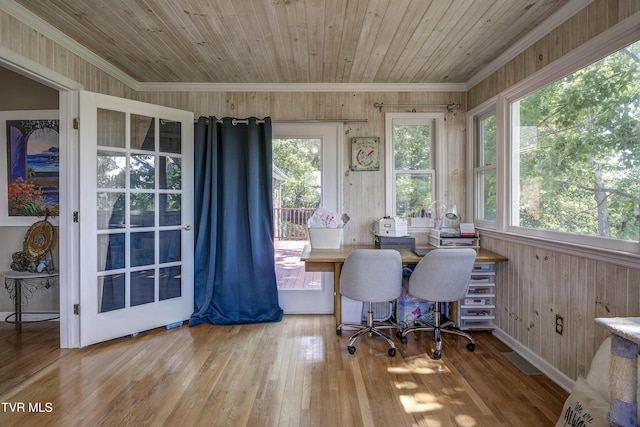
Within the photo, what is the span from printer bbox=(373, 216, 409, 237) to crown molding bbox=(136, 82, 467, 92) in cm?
140

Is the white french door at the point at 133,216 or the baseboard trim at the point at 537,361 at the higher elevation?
the white french door at the point at 133,216

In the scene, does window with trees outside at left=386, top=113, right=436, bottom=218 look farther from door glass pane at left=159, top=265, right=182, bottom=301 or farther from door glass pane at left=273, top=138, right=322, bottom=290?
door glass pane at left=159, top=265, right=182, bottom=301

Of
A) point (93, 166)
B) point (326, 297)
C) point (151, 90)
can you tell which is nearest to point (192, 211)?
point (93, 166)

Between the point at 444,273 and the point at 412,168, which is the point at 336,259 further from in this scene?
the point at 412,168

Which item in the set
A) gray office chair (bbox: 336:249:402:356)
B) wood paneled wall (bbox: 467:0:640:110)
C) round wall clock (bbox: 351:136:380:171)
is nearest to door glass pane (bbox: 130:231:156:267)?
gray office chair (bbox: 336:249:402:356)

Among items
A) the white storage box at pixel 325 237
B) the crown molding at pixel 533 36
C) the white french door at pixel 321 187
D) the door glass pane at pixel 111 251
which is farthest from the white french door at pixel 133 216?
the crown molding at pixel 533 36

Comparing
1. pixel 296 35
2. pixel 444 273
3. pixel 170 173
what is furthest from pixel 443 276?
pixel 170 173

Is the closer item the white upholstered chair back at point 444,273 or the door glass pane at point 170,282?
the white upholstered chair back at point 444,273

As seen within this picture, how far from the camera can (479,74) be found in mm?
3068

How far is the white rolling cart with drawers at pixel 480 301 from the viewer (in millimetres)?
2861

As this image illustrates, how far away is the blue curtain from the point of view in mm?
3195

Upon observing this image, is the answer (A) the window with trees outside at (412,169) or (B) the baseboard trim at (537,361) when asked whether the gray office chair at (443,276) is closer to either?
(B) the baseboard trim at (537,361)

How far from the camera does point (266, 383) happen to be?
215cm

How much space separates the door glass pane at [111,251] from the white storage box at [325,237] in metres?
1.71
